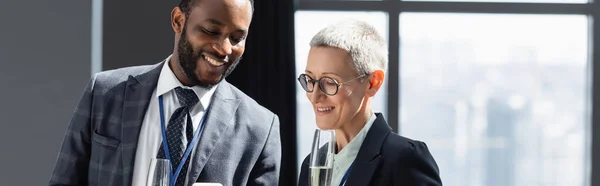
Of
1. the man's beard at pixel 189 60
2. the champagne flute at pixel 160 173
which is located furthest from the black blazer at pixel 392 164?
the man's beard at pixel 189 60

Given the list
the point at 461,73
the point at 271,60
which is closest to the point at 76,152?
the point at 271,60

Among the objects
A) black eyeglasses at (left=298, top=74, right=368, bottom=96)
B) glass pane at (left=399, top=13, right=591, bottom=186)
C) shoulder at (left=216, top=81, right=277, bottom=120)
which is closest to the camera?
black eyeglasses at (left=298, top=74, right=368, bottom=96)

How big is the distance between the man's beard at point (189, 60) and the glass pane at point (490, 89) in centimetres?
Answer: 405

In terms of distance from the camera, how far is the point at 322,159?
1657 mm

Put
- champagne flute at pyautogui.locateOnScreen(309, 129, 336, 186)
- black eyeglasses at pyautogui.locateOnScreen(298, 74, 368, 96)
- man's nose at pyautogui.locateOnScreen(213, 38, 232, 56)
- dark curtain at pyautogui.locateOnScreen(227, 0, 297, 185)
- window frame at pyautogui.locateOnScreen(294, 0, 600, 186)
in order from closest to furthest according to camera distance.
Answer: champagne flute at pyautogui.locateOnScreen(309, 129, 336, 186)
black eyeglasses at pyautogui.locateOnScreen(298, 74, 368, 96)
man's nose at pyautogui.locateOnScreen(213, 38, 232, 56)
dark curtain at pyautogui.locateOnScreen(227, 0, 297, 185)
window frame at pyautogui.locateOnScreen(294, 0, 600, 186)

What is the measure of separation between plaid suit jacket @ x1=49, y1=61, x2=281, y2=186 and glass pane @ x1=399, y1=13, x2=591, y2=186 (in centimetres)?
397

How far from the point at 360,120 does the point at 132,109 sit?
0.65 m

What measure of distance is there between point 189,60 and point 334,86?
49 cm

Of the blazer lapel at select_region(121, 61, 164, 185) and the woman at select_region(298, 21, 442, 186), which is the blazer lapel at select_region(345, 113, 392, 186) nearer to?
the woman at select_region(298, 21, 442, 186)

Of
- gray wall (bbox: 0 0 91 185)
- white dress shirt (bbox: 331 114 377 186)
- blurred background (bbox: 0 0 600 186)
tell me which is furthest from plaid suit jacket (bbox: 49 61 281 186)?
blurred background (bbox: 0 0 600 186)

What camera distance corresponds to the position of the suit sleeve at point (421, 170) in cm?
167

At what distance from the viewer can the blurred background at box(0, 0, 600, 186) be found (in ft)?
18.9

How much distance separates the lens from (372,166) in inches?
68.2

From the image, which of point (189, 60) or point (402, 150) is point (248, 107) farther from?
point (402, 150)
